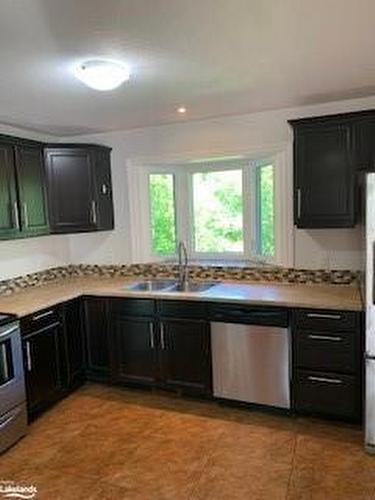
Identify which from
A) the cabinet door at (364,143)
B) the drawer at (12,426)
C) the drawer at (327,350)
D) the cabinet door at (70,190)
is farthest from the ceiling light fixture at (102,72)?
the drawer at (12,426)

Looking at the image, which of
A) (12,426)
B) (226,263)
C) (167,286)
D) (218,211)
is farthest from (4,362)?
(218,211)

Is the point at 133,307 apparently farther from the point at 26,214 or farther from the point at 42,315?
the point at 26,214

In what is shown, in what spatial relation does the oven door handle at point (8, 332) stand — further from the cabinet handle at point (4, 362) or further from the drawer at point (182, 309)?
the drawer at point (182, 309)

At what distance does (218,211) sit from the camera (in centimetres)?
405

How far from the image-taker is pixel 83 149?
3865 millimetres

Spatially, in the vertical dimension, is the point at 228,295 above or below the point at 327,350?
above

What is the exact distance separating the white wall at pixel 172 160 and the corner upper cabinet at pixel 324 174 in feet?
1.05

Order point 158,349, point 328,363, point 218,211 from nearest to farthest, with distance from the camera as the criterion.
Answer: point 328,363, point 158,349, point 218,211

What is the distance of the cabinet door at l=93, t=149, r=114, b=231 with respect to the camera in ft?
13.1

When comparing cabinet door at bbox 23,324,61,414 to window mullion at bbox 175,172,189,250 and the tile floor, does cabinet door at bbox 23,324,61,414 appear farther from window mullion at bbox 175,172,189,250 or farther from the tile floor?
window mullion at bbox 175,172,189,250

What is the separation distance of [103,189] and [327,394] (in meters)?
2.72

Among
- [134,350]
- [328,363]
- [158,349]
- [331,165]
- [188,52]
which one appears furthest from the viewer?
[134,350]

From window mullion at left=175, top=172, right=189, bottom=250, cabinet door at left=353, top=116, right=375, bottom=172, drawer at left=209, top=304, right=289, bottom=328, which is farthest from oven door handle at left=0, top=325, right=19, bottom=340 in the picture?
cabinet door at left=353, top=116, right=375, bottom=172

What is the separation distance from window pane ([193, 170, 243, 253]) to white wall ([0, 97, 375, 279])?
1.17ft
